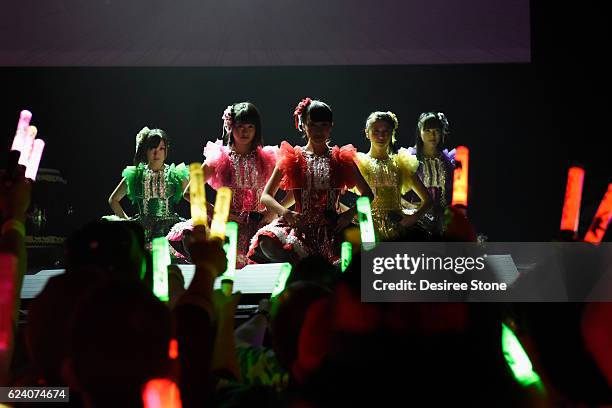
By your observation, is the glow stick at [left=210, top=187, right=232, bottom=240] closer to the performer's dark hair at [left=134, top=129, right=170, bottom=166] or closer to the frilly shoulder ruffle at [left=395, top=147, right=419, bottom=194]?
the frilly shoulder ruffle at [left=395, top=147, right=419, bottom=194]

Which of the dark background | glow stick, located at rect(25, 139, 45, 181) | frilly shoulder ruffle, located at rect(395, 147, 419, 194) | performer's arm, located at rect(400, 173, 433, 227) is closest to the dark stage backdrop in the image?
the dark background

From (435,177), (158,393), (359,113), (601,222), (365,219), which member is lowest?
(158,393)

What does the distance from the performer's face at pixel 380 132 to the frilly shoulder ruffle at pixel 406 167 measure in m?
0.15

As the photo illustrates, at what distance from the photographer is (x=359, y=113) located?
518 cm

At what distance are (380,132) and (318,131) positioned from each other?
1.70ft

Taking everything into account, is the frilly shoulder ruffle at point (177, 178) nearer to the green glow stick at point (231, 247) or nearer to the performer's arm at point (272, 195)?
the performer's arm at point (272, 195)

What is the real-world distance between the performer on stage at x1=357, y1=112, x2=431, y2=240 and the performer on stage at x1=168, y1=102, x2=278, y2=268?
57 centimetres

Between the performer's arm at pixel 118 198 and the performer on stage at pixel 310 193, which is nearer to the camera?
the performer on stage at pixel 310 193

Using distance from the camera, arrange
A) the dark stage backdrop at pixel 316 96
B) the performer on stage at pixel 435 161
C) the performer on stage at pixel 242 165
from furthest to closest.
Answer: the dark stage backdrop at pixel 316 96 → the performer on stage at pixel 435 161 → the performer on stage at pixel 242 165

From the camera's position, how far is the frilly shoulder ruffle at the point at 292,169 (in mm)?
3562

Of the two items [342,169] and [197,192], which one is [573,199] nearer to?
[197,192]

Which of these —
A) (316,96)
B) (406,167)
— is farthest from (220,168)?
(316,96)

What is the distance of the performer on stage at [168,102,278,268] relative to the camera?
3.92 meters

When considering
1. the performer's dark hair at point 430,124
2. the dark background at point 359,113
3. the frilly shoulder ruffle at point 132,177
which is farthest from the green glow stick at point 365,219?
the dark background at point 359,113
